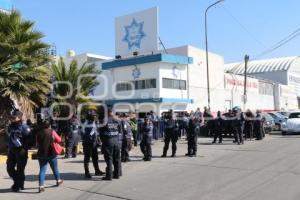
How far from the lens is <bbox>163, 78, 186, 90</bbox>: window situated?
3669cm

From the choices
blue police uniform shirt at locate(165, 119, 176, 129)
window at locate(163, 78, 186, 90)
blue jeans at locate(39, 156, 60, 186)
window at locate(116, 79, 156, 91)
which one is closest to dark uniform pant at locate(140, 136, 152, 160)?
blue police uniform shirt at locate(165, 119, 176, 129)

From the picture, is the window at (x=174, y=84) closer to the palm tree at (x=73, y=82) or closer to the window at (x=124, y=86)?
the window at (x=124, y=86)

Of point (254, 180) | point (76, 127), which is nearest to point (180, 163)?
point (254, 180)

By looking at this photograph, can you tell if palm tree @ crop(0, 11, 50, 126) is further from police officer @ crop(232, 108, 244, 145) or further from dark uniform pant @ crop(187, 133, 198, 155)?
police officer @ crop(232, 108, 244, 145)

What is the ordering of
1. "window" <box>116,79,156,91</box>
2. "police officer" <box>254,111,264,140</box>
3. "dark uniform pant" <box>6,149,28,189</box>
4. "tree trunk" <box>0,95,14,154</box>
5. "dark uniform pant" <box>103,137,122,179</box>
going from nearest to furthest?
"dark uniform pant" <box>6,149,28,189</box> < "dark uniform pant" <box>103,137,122,179</box> < "tree trunk" <box>0,95,14,154</box> < "police officer" <box>254,111,264,140</box> < "window" <box>116,79,156,91</box>

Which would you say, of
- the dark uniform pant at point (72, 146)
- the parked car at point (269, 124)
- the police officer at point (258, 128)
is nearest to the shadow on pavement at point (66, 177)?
the dark uniform pant at point (72, 146)

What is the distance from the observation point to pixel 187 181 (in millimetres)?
9766

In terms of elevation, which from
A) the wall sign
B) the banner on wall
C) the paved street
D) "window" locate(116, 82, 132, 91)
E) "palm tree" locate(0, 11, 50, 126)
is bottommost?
the paved street

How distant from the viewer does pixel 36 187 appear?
31.5 ft

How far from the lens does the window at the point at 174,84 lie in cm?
3669

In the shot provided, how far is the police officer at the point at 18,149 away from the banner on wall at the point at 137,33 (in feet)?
95.3

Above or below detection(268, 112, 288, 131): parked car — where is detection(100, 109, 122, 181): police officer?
below

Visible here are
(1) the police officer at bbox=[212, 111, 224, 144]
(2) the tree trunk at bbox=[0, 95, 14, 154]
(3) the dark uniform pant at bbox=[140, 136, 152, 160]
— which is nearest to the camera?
(3) the dark uniform pant at bbox=[140, 136, 152, 160]

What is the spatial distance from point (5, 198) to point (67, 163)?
4930mm
